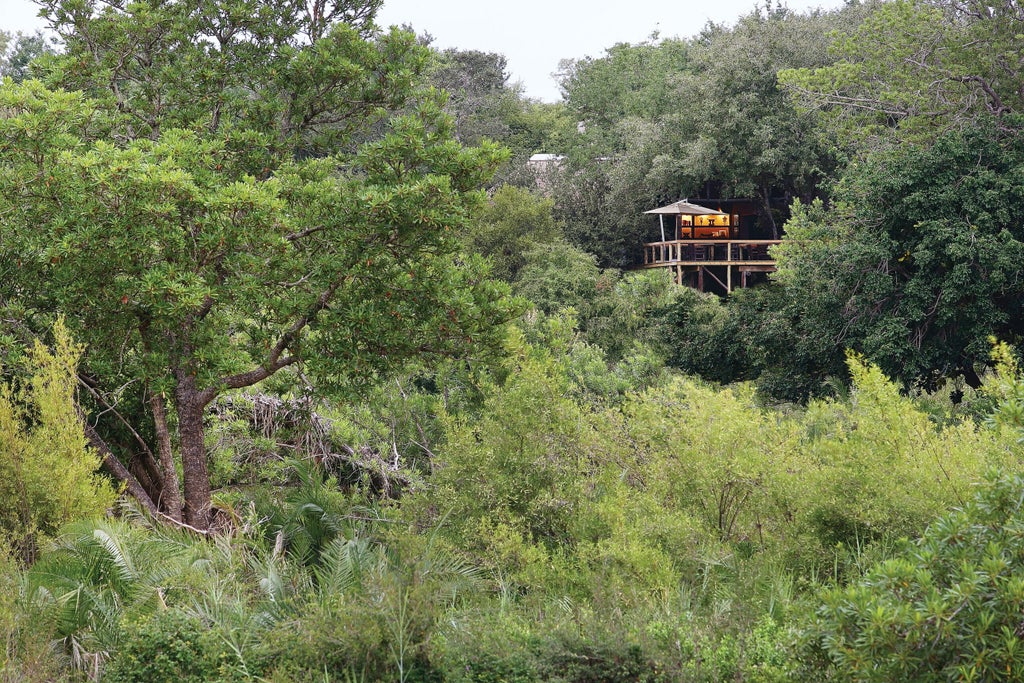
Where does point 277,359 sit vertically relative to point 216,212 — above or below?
below

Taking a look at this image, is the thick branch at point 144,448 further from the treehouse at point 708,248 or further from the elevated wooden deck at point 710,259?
the elevated wooden deck at point 710,259

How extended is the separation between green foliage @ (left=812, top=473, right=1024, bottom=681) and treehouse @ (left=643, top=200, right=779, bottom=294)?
27178 mm

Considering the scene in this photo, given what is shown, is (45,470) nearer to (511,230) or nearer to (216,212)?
(216,212)

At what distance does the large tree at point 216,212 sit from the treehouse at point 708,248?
22.0 m

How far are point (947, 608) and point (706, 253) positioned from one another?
31.2 metres

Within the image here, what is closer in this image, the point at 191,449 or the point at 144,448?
the point at 191,449

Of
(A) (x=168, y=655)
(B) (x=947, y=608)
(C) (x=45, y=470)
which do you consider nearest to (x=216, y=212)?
(C) (x=45, y=470)

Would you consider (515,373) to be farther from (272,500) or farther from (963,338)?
(963,338)

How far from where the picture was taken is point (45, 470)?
652 cm

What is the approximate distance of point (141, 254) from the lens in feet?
24.6

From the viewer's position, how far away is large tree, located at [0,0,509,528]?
7.39 m

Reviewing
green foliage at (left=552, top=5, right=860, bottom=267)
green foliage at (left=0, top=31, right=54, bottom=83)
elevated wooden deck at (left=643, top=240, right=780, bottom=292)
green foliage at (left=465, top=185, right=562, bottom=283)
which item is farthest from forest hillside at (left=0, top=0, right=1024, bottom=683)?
green foliage at (left=0, top=31, right=54, bottom=83)

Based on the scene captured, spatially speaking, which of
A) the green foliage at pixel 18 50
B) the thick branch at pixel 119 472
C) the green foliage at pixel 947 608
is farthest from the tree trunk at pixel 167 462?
the green foliage at pixel 18 50

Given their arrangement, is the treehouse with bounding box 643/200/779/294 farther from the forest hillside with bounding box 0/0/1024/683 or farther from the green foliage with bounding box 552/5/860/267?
the forest hillside with bounding box 0/0/1024/683
